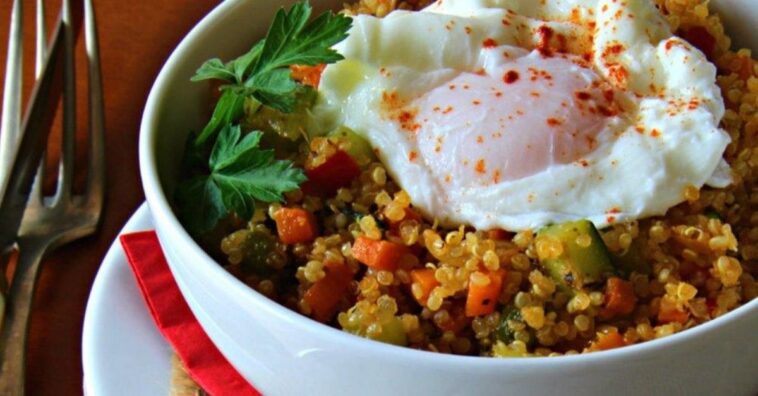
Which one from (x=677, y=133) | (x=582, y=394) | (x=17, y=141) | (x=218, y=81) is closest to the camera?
(x=582, y=394)

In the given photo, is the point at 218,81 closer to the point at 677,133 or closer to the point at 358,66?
the point at 358,66

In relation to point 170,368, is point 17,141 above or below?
above

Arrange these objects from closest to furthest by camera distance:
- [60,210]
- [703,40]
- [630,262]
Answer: [630,262], [703,40], [60,210]

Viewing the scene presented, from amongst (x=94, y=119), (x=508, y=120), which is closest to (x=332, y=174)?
(x=508, y=120)

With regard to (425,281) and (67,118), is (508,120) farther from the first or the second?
(67,118)

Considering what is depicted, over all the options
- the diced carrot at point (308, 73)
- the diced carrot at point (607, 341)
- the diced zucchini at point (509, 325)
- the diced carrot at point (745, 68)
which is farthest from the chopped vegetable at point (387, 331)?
the diced carrot at point (745, 68)

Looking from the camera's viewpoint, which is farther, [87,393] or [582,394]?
[87,393]

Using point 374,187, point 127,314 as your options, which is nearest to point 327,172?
point 374,187
